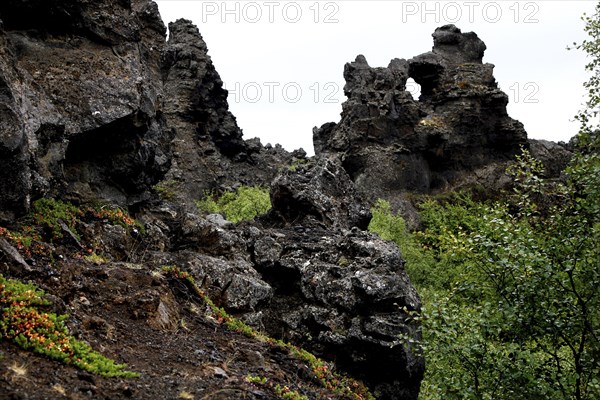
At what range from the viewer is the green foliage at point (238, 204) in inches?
2019

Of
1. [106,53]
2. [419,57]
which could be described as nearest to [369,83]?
[419,57]

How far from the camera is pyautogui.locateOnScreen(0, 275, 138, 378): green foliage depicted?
30.9 feet

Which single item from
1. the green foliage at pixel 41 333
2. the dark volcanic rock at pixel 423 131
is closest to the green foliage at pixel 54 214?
the green foliage at pixel 41 333

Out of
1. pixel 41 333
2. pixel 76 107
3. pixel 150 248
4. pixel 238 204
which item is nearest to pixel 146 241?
pixel 150 248

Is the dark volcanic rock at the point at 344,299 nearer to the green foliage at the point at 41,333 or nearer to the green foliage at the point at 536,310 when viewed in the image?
the green foliage at the point at 536,310

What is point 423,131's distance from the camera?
6241 centimetres

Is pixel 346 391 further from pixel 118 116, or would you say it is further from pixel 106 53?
pixel 106 53

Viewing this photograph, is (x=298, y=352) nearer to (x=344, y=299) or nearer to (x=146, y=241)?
(x=344, y=299)

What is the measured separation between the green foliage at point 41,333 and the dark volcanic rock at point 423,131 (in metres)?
51.1

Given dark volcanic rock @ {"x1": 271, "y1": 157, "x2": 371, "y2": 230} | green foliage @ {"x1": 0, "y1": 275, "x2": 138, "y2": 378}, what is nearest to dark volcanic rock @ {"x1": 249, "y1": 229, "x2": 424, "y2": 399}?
dark volcanic rock @ {"x1": 271, "y1": 157, "x2": 371, "y2": 230}

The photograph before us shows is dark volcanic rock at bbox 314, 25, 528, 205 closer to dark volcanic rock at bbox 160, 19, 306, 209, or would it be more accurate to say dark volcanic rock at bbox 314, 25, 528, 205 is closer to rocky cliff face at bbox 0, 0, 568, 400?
dark volcanic rock at bbox 160, 19, 306, 209

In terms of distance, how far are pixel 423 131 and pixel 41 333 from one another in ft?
188

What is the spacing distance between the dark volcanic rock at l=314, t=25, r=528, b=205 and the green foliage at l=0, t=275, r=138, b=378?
5107 cm

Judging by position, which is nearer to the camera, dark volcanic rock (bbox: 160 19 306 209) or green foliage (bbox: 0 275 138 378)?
green foliage (bbox: 0 275 138 378)
